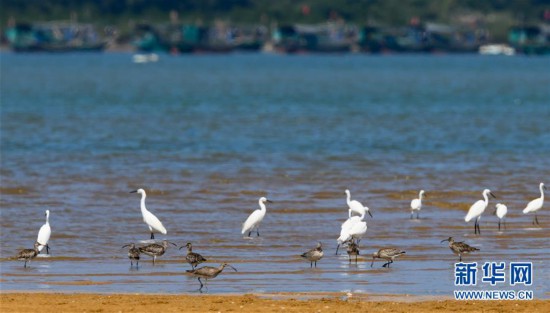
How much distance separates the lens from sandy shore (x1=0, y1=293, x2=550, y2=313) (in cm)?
1619

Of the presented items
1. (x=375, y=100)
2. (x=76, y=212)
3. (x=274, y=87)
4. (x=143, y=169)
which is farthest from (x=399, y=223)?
(x=274, y=87)

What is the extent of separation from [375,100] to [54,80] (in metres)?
44.2

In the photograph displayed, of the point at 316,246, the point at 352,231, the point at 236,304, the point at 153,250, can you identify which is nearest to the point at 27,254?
the point at 153,250

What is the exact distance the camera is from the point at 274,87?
350 ft

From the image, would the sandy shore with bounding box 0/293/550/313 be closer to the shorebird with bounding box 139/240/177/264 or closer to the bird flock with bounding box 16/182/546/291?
the bird flock with bounding box 16/182/546/291

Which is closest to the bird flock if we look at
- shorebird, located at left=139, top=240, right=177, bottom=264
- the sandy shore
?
shorebird, located at left=139, top=240, right=177, bottom=264

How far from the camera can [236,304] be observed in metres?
16.6

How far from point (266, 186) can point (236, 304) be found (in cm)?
1591

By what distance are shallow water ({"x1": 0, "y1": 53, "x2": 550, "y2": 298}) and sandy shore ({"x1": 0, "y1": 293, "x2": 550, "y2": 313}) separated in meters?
A: 0.92

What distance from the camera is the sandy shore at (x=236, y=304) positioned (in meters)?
16.2

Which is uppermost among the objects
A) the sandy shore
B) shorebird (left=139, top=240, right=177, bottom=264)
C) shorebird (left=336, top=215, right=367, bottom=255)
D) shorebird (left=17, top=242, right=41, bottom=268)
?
shorebird (left=336, top=215, right=367, bottom=255)

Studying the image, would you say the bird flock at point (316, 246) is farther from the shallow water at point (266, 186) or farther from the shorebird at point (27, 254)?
the shallow water at point (266, 186)

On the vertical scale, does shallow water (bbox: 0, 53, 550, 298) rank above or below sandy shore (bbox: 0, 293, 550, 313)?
above

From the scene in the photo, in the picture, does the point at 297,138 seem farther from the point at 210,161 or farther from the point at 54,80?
the point at 54,80
